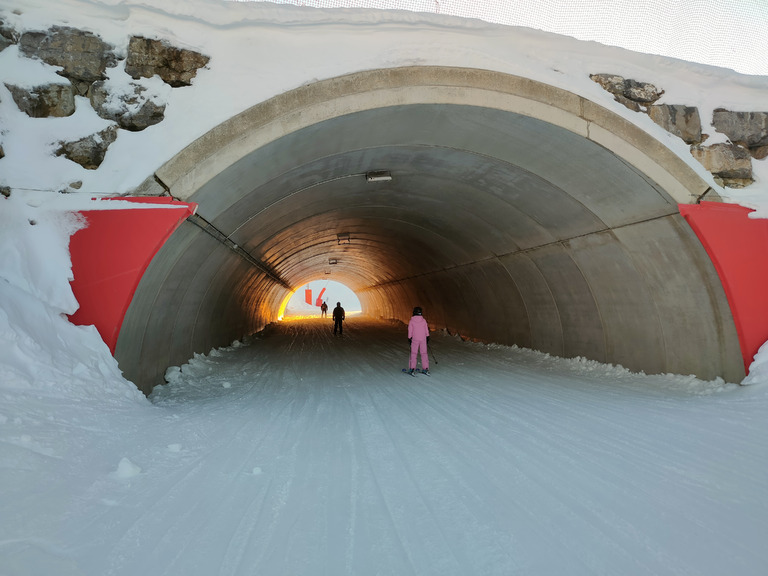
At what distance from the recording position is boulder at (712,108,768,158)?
784 centimetres

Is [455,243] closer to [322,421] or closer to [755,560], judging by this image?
[322,421]

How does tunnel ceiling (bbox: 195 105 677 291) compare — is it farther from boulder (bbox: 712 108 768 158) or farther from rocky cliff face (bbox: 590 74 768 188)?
boulder (bbox: 712 108 768 158)

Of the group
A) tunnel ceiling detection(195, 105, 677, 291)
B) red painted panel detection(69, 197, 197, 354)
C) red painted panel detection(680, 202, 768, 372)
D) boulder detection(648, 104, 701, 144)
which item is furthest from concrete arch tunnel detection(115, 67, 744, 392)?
boulder detection(648, 104, 701, 144)

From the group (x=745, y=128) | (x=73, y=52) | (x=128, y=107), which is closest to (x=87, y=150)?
(x=128, y=107)

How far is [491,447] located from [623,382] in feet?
15.4

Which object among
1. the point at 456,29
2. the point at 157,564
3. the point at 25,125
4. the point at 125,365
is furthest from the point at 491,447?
the point at 25,125

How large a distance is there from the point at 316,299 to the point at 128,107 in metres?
56.3

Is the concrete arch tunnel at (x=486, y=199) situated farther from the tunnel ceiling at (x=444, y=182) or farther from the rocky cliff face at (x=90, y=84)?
the rocky cliff face at (x=90, y=84)

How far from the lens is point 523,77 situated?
23.6 feet

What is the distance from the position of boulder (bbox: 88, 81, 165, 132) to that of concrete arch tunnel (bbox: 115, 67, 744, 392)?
0.78 metres

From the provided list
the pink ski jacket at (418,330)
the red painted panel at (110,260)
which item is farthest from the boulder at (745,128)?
the red painted panel at (110,260)

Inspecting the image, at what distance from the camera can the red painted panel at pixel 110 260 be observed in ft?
18.7

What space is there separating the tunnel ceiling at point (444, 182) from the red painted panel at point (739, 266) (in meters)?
0.58

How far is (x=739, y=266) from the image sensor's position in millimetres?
6965
